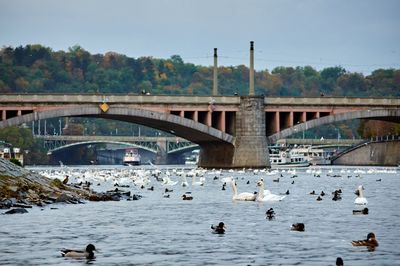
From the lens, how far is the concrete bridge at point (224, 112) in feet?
433

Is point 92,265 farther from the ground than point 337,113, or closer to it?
closer to it

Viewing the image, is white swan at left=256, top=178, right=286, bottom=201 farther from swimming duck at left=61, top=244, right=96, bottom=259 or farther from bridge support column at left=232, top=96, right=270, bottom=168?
bridge support column at left=232, top=96, right=270, bottom=168

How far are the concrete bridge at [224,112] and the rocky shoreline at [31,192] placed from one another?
2163 inches

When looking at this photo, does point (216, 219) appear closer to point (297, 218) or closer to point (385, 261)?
point (297, 218)

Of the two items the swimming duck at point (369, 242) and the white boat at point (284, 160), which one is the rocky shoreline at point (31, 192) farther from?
the white boat at point (284, 160)

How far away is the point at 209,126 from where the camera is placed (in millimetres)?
138875

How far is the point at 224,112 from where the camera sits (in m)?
142

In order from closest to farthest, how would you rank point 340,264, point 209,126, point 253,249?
1. point 340,264
2. point 253,249
3. point 209,126

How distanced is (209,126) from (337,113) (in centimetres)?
1652

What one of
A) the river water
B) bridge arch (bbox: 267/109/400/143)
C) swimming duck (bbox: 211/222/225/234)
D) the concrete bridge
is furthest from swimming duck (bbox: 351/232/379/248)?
bridge arch (bbox: 267/109/400/143)

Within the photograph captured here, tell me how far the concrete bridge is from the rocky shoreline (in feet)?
180

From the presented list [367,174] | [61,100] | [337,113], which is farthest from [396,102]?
[61,100]

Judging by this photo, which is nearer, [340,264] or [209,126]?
[340,264]

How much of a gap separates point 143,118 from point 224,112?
10.6 metres
